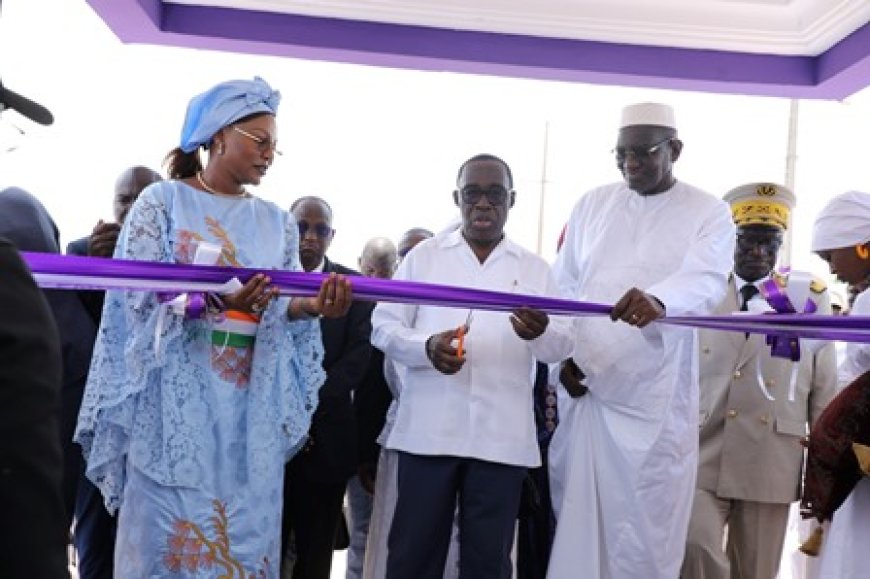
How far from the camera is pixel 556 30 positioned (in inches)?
309

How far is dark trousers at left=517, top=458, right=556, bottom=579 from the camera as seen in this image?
203 inches

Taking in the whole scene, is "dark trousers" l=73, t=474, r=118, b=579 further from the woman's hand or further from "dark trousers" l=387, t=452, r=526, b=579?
the woman's hand

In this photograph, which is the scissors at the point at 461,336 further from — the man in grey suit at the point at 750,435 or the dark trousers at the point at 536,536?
the man in grey suit at the point at 750,435

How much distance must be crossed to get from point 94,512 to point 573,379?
86.7 inches

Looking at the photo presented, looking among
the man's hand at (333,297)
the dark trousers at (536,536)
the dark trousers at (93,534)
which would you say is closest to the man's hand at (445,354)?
the man's hand at (333,297)

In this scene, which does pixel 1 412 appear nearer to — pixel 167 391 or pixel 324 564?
pixel 167 391

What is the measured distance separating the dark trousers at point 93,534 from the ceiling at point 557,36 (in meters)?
3.61

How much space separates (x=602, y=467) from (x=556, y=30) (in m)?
3.83

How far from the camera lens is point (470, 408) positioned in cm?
466

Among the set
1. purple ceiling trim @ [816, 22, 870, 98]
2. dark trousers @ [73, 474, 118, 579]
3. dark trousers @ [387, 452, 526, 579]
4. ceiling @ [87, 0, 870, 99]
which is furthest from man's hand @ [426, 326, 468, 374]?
purple ceiling trim @ [816, 22, 870, 98]

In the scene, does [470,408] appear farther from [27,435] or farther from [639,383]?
[27,435]

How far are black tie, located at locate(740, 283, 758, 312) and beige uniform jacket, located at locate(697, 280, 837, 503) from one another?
4 centimetres

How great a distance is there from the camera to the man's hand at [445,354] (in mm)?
4523

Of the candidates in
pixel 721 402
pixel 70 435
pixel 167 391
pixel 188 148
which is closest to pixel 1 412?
pixel 167 391
